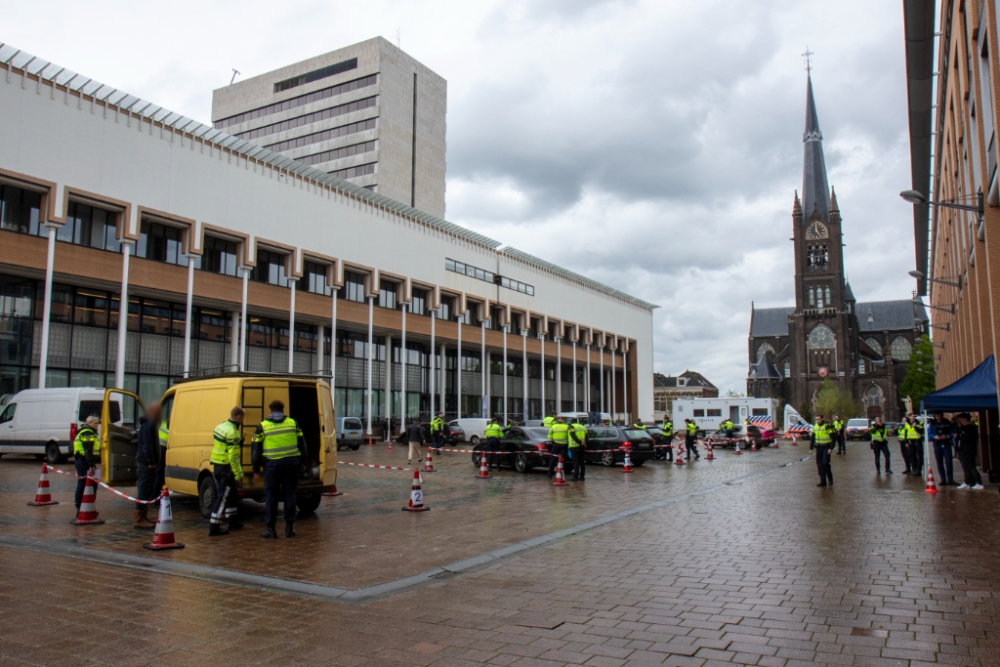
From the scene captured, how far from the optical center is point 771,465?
2586 centimetres

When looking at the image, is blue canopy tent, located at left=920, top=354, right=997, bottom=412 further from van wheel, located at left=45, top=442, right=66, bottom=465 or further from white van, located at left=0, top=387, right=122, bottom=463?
van wheel, located at left=45, top=442, right=66, bottom=465

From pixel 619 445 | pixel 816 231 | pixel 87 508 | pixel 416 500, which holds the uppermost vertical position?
pixel 816 231

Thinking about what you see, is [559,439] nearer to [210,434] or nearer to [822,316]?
[210,434]

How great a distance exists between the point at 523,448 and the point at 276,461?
1304 centimetres

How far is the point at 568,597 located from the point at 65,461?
69.8 ft

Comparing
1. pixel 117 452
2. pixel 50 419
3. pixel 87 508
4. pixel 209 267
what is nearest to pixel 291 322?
pixel 209 267

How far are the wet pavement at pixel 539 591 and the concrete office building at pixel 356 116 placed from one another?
61.3 m

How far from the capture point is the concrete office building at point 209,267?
2967 centimetres

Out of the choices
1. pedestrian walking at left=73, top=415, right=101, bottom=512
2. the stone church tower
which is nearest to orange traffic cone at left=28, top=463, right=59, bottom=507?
pedestrian walking at left=73, top=415, right=101, bottom=512

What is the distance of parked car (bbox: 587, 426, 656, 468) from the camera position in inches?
981

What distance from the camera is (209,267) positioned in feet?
121

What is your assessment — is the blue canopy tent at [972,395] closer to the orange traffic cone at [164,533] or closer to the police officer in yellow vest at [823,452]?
the police officer in yellow vest at [823,452]

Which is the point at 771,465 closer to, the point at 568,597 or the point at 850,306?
the point at 568,597

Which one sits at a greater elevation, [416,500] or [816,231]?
[816,231]
